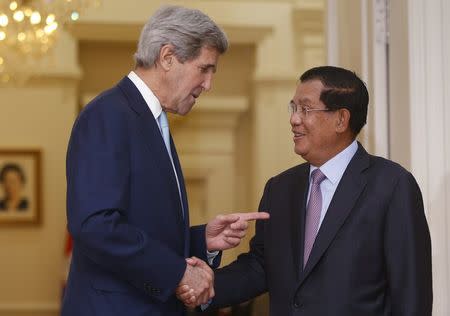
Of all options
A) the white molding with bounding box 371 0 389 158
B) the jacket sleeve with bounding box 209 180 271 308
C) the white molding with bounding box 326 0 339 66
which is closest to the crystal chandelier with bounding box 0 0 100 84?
the white molding with bounding box 326 0 339 66

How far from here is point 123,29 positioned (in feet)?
30.1

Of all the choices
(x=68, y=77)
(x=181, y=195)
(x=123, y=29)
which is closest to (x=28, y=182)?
(x=68, y=77)

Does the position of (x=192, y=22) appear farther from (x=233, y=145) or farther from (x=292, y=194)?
(x=233, y=145)

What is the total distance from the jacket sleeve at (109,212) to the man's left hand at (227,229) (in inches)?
16.3

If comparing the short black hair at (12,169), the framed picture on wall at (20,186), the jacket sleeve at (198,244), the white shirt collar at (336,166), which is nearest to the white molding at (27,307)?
the framed picture on wall at (20,186)

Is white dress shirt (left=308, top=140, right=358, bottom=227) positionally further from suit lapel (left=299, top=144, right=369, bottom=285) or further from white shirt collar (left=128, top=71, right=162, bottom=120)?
white shirt collar (left=128, top=71, right=162, bottom=120)

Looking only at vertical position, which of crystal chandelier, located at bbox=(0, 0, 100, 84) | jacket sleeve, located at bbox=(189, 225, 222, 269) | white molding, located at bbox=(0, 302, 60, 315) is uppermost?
crystal chandelier, located at bbox=(0, 0, 100, 84)

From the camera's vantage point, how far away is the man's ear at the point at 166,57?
8.89 feet

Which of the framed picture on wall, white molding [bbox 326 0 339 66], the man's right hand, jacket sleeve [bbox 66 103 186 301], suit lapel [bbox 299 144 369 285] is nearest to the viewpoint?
jacket sleeve [bbox 66 103 186 301]

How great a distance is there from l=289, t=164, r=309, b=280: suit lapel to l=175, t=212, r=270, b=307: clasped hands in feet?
0.45

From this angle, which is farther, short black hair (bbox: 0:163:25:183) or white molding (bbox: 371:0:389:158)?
short black hair (bbox: 0:163:25:183)

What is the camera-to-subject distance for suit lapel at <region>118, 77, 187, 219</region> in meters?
2.64

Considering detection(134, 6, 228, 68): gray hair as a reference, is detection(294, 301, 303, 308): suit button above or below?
below

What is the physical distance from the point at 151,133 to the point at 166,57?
260 mm
